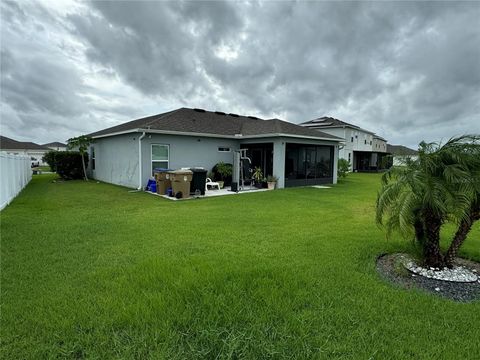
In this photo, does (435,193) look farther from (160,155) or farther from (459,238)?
(160,155)

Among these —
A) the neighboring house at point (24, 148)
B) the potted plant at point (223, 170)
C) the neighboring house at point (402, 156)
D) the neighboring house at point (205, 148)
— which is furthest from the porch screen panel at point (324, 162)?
the neighboring house at point (24, 148)

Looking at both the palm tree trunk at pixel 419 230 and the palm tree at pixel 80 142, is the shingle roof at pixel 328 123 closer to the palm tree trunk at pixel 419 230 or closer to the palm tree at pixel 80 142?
the palm tree at pixel 80 142

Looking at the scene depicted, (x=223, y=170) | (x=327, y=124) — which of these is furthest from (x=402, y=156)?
(x=327, y=124)

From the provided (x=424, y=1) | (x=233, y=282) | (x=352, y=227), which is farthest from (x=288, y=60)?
(x=233, y=282)

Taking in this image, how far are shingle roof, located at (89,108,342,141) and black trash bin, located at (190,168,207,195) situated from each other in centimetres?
313

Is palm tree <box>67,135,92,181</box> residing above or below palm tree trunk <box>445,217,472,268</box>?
above

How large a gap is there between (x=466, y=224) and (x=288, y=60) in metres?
14.6

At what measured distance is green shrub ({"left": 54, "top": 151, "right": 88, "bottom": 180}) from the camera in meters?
18.2

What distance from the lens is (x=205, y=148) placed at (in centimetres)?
1513

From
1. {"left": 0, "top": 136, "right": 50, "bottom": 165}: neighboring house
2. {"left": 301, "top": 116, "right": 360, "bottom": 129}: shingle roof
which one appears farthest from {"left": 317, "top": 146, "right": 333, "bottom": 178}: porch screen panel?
{"left": 0, "top": 136, "right": 50, "bottom": 165}: neighboring house

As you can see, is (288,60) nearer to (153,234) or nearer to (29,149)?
(153,234)

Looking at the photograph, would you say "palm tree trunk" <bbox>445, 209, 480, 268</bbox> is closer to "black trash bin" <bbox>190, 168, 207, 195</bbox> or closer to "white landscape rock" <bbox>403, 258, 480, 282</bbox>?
"white landscape rock" <bbox>403, 258, 480, 282</bbox>

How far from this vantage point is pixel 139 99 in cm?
2248

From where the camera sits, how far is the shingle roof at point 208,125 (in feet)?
46.2
